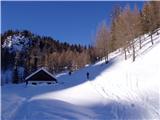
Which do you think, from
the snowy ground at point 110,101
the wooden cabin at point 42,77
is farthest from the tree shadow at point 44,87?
the snowy ground at point 110,101

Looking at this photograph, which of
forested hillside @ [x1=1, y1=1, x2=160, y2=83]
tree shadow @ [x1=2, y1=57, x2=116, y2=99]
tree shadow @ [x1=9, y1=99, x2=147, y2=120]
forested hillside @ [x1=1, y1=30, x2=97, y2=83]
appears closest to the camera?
tree shadow @ [x1=9, y1=99, x2=147, y2=120]

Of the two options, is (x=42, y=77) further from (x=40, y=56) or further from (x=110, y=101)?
(x=40, y=56)

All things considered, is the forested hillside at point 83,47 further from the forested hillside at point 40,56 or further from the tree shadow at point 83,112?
the tree shadow at point 83,112

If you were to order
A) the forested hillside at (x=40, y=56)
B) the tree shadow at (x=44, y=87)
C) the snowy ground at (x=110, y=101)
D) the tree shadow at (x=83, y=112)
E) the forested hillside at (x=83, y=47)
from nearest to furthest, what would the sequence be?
1. the tree shadow at (x=83, y=112)
2. the snowy ground at (x=110, y=101)
3. the tree shadow at (x=44, y=87)
4. the forested hillside at (x=83, y=47)
5. the forested hillside at (x=40, y=56)

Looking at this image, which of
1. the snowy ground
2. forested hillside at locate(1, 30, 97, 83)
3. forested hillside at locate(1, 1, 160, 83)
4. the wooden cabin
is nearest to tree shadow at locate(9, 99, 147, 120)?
the snowy ground

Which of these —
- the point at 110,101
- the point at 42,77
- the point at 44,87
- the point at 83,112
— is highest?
the point at 83,112

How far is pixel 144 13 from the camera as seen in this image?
6881 cm

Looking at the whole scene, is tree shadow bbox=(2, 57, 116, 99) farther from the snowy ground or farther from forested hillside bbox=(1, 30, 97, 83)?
forested hillside bbox=(1, 30, 97, 83)

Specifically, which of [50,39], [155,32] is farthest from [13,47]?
[155,32]

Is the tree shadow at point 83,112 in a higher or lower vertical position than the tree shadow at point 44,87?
higher

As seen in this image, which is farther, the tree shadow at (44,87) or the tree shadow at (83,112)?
the tree shadow at (44,87)

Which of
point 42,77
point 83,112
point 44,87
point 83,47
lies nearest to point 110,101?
point 83,112

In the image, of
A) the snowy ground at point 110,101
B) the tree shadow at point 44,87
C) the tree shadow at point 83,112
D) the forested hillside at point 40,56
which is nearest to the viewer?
the tree shadow at point 83,112

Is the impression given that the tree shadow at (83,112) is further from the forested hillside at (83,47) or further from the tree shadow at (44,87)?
the forested hillside at (83,47)
